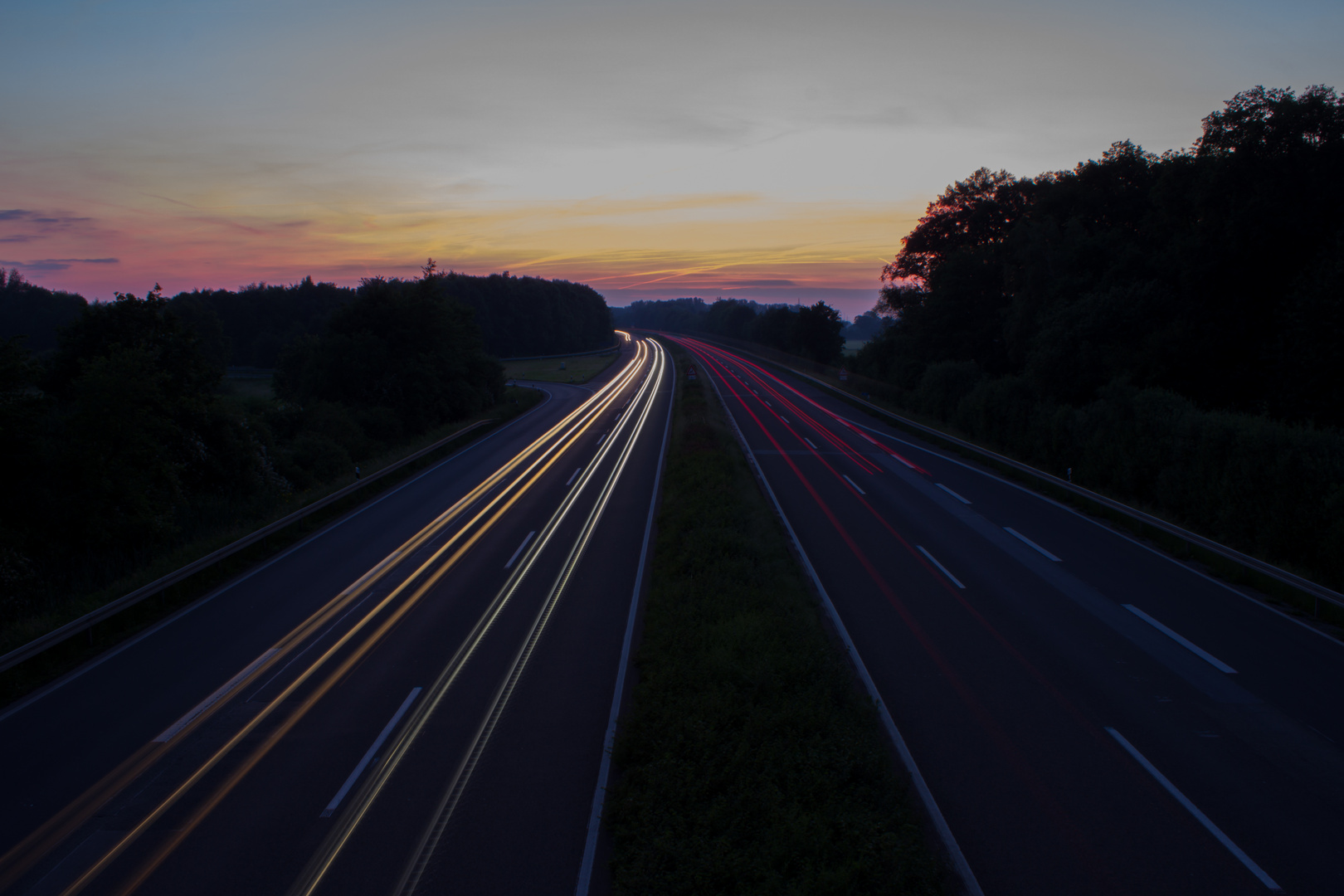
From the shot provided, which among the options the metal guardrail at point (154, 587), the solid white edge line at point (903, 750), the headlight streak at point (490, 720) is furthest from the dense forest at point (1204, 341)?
the metal guardrail at point (154, 587)

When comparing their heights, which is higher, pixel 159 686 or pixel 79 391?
pixel 79 391

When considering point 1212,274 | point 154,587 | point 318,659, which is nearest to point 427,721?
point 318,659

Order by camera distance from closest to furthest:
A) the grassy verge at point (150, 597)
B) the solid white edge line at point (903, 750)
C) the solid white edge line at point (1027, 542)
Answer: the solid white edge line at point (903, 750), the grassy verge at point (150, 597), the solid white edge line at point (1027, 542)

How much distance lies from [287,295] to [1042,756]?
398 ft

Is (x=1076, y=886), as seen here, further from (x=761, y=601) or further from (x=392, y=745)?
(x=392, y=745)

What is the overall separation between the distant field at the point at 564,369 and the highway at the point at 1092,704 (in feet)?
198

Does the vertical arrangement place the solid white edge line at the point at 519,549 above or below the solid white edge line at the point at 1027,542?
below

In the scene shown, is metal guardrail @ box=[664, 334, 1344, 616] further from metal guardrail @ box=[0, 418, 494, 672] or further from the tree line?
the tree line

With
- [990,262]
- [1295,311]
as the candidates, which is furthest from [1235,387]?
[990,262]

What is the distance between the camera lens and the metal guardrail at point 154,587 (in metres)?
10.6

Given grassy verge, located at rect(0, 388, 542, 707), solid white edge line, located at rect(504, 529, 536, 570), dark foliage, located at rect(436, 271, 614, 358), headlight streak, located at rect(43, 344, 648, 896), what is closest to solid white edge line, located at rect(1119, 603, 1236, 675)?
solid white edge line, located at rect(504, 529, 536, 570)

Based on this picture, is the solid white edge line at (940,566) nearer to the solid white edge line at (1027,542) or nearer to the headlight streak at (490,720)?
the solid white edge line at (1027,542)

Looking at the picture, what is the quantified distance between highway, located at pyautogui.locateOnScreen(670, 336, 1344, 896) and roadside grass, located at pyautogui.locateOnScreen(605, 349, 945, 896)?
31.5 inches

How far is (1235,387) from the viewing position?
90.1 feet
